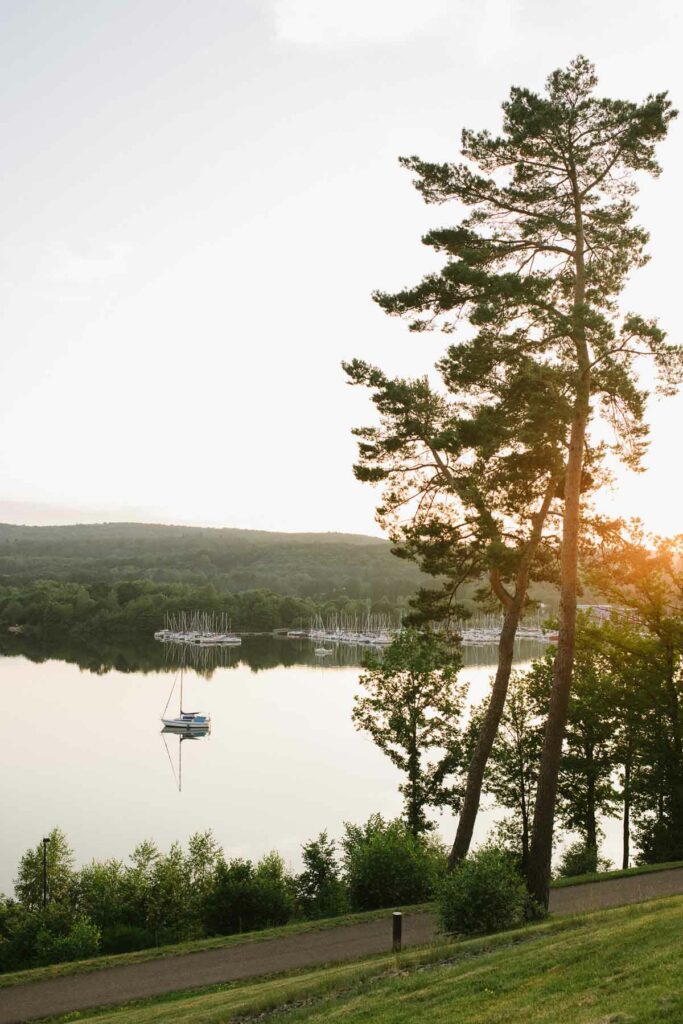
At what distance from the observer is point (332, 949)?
470 inches

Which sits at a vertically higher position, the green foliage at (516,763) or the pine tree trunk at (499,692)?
the pine tree trunk at (499,692)

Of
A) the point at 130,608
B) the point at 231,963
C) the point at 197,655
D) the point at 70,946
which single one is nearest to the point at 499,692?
the point at 231,963

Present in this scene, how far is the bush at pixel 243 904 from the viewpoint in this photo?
51.4 feet

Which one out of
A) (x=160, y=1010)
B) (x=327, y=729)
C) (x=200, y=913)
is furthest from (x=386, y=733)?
(x=327, y=729)

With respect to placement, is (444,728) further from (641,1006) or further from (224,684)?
(224,684)

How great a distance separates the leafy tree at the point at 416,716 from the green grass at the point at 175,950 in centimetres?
700

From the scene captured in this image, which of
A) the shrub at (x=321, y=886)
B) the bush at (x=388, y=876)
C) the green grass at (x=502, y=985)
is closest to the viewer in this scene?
the green grass at (x=502, y=985)

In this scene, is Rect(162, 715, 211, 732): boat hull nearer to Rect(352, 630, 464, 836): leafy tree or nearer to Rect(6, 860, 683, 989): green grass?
Rect(352, 630, 464, 836): leafy tree

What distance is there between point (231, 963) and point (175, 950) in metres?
1.47

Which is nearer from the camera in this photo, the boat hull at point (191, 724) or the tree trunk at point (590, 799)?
the tree trunk at point (590, 799)

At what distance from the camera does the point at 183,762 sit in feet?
138

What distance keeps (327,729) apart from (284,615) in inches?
2775

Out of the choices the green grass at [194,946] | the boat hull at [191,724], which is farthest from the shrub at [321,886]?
the boat hull at [191,724]

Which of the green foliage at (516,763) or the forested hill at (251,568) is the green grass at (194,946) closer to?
the green foliage at (516,763)
